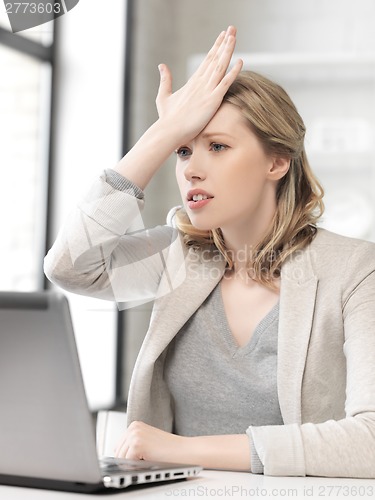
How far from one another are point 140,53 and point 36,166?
71cm

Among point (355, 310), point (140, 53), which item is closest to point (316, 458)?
point (355, 310)

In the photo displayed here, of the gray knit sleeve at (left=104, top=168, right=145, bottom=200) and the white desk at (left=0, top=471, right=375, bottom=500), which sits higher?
the gray knit sleeve at (left=104, top=168, right=145, bottom=200)

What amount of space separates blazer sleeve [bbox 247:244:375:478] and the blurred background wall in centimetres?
217

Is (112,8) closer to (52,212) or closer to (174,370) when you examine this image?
(52,212)

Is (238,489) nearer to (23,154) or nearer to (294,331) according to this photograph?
(294,331)

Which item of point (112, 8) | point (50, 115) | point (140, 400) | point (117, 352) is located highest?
point (112, 8)

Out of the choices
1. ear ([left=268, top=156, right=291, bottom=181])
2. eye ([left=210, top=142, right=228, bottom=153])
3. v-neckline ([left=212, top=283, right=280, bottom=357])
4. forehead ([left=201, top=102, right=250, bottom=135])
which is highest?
forehead ([left=201, top=102, right=250, bottom=135])

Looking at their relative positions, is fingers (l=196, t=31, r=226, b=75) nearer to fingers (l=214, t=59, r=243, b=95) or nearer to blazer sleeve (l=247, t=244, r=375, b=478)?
fingers (l=214, t=59, r=243, b=95)

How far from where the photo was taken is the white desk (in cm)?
86

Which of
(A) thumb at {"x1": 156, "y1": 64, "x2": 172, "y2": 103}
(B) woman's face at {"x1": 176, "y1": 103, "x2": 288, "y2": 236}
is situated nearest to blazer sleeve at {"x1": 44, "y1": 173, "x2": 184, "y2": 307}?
(B) woman's face at {"x1": 176, "y1": 103, "x2": 288, "y2": 236}

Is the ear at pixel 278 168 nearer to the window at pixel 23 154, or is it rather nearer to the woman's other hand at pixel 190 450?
the woman's other hand at pixel 190 450

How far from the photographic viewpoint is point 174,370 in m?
1.51

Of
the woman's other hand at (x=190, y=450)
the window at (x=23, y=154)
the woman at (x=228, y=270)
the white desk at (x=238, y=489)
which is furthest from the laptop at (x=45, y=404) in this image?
the window at (x=23, y=154)

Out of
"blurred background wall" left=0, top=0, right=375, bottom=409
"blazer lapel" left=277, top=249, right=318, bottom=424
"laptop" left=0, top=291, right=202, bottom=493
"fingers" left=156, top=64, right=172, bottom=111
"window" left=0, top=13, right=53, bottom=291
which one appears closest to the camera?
"laptop" left=0, top=291, right=202, bottom=493
